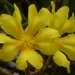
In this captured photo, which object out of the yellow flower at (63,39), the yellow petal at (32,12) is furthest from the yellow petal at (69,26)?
the yellow petal at (32,12)

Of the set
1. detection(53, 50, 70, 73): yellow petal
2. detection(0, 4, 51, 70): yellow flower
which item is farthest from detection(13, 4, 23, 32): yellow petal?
detection(53, 50, 70, 73): yellow petal

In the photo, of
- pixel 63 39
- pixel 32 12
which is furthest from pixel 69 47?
pixel 32 12

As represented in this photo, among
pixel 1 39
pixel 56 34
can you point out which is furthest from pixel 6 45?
pixel 56 34

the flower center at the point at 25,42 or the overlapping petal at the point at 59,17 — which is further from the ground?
the overlapping petal at the point at 59,17

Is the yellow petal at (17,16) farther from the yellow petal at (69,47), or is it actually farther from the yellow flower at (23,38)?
the yellow petal at (69,47)

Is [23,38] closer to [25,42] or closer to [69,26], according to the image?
[25,42]

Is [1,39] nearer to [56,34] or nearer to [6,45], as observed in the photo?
[6,45]
